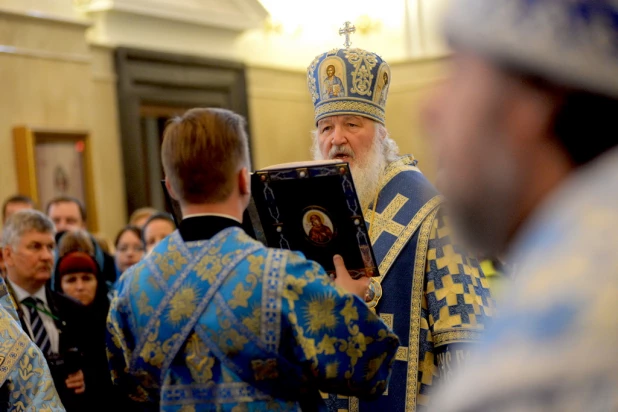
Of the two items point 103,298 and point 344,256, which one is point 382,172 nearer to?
point 344,256

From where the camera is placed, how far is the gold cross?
330cm

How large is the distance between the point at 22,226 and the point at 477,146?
4094 millimetres

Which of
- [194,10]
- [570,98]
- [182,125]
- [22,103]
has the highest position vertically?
[194,10]

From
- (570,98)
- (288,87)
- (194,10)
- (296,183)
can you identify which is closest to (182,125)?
(296,183)

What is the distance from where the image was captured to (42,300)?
4.68 m

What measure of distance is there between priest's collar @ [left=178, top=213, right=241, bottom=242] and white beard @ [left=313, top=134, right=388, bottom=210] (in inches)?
49.6

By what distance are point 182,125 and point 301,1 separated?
36.1 ft

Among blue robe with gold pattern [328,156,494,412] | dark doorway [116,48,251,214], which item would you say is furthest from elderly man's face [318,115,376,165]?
dark doorway [116,48,251,214]

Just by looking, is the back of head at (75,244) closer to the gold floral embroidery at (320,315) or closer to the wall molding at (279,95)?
the gold floral embroidery at (320,315)

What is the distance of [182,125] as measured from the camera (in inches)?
87.0

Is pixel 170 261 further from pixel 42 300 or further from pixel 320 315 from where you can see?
pixel 42 300

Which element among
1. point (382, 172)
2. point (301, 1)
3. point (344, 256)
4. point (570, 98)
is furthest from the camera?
point (301, 1)

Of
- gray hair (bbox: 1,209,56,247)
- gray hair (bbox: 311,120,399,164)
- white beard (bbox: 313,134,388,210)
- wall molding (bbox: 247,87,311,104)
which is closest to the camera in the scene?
white beard (bbox: 313,134,388,210)

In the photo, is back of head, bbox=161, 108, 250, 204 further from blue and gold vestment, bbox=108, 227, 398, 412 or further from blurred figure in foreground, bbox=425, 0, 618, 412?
blurred figure in foreground, bbox=425, 0, 618, 412
